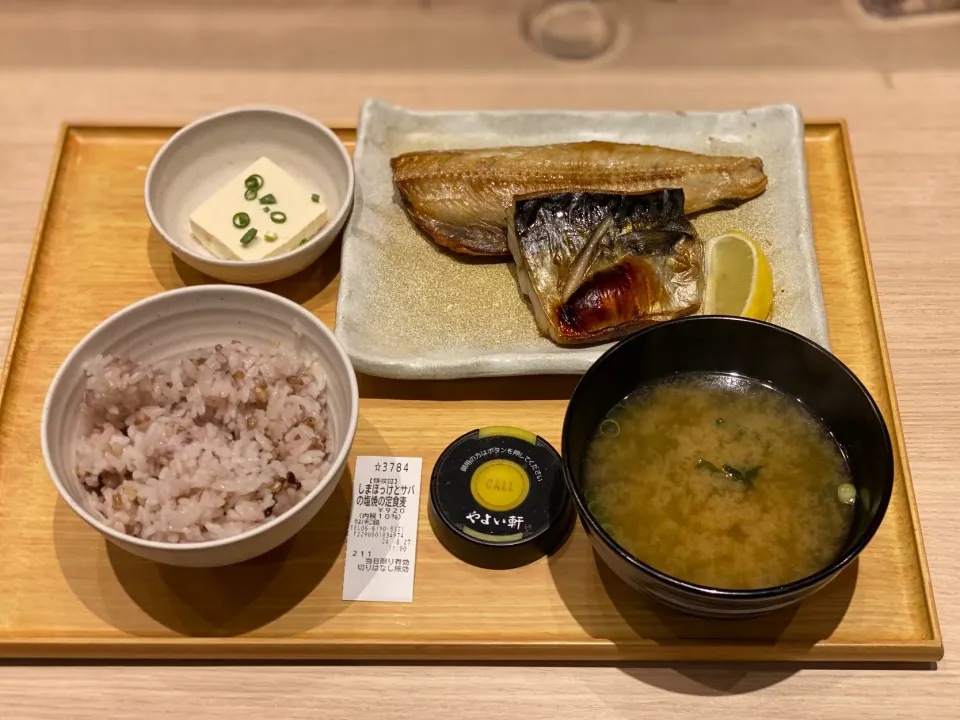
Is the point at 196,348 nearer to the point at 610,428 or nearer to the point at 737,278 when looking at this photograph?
the point at 610,428

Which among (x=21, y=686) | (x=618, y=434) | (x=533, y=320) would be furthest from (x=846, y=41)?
(x=21, y=686)

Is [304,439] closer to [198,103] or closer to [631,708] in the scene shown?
[631,708]

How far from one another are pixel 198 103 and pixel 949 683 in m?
2.45

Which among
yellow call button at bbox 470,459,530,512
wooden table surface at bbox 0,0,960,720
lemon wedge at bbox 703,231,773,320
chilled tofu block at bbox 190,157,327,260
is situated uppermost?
wooden table surface at bbox 0,0,960,720

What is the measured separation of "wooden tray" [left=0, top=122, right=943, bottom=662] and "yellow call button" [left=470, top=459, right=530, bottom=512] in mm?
133

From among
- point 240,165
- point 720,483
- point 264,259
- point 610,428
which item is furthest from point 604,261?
point 240,165

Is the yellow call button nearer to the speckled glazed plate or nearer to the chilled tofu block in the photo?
the speckled glazed plate

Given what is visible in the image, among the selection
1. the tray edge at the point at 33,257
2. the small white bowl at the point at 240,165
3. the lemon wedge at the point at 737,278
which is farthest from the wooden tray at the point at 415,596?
the small white bowl at the point at 240,165

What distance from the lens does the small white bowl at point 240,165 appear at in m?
2.03

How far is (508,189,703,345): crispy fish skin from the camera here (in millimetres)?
1905

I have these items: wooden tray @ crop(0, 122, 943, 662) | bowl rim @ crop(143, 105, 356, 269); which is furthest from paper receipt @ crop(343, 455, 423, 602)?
bowl rim @ crop(143, 105, 356, 269)

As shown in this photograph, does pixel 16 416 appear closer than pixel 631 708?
No

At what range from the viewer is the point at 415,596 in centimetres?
162

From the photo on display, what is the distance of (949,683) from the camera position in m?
1.55
